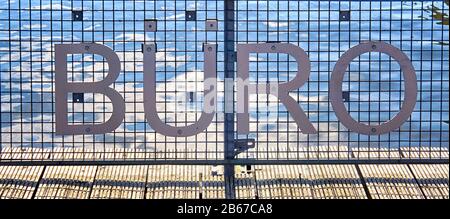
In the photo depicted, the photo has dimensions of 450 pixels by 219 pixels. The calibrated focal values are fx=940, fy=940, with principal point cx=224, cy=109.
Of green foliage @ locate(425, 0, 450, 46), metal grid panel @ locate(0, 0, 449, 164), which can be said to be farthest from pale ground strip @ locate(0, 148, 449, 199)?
green foliage @ locate(425, 0, 450, 46)

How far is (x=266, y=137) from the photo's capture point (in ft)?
15.4

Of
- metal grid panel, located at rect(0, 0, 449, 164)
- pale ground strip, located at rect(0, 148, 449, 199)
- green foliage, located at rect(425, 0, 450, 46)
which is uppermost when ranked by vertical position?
green foliage, located at rect(425, 0, 450, 46)

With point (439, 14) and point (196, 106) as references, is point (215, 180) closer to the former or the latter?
point (196, 106)

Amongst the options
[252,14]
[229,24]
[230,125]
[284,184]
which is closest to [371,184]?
[284,184]

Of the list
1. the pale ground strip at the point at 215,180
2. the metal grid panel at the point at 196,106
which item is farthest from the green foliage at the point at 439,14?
the pale ground strip at the point at 215,180

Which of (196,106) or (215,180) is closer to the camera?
(196,106)

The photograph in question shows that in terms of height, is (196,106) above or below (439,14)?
below

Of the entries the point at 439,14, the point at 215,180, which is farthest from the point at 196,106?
the point at 439,14

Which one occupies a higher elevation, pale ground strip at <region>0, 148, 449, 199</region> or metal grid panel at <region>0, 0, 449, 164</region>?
metal grid panel at <region>0, 0, 449, 164</region>

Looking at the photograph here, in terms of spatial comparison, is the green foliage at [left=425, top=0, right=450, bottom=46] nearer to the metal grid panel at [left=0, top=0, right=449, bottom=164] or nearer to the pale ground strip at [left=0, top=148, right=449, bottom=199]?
the metal grid panel at [left=0, top=0, right=449, bottom=164]

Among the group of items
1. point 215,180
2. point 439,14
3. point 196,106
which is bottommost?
point 215,180

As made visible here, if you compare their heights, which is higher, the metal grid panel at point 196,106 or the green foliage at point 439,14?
the green foliage at point 439,14

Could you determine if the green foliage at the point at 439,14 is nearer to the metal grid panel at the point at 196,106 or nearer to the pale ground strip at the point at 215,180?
the metal grid panel at the point at 196,106

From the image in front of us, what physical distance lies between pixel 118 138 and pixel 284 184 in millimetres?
921
